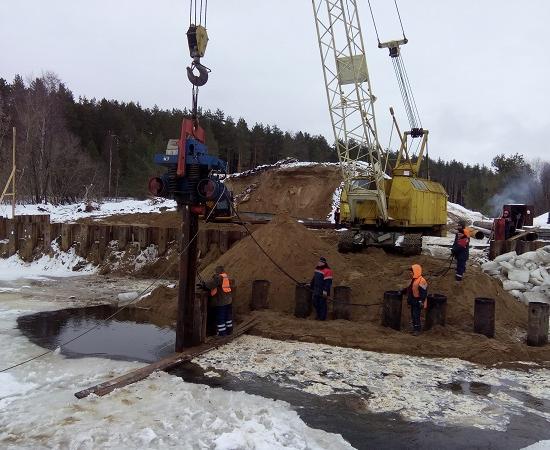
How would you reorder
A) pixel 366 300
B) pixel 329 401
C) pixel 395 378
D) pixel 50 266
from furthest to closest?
pixel 50 266, pixel 366 300, pixel 395 378, pixel 329 401

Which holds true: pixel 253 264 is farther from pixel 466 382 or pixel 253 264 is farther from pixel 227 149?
pixel 227 149

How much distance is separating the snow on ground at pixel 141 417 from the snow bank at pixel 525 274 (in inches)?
357

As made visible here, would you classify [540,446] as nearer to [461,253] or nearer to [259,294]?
[259,294]

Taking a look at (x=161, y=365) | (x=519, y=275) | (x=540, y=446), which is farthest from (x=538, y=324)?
(x=161, y=365)

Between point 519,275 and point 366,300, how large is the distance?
530 cm

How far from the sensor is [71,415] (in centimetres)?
567

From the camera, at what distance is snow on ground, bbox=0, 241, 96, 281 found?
17.5m

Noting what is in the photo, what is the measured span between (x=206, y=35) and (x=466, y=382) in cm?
668

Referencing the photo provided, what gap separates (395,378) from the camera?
733 centimetres

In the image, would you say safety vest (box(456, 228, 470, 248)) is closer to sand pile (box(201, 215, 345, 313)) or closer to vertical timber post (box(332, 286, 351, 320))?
sand pile (box(201, 215, 345, 313))

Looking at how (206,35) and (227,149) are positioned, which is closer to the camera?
(206,35)

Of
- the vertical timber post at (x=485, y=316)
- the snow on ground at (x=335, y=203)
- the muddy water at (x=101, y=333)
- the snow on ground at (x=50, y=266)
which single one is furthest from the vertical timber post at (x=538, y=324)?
the snow on ground at (x=335, y=203)

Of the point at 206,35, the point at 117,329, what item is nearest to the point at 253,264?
the point at 117,329

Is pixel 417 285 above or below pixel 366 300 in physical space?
above
